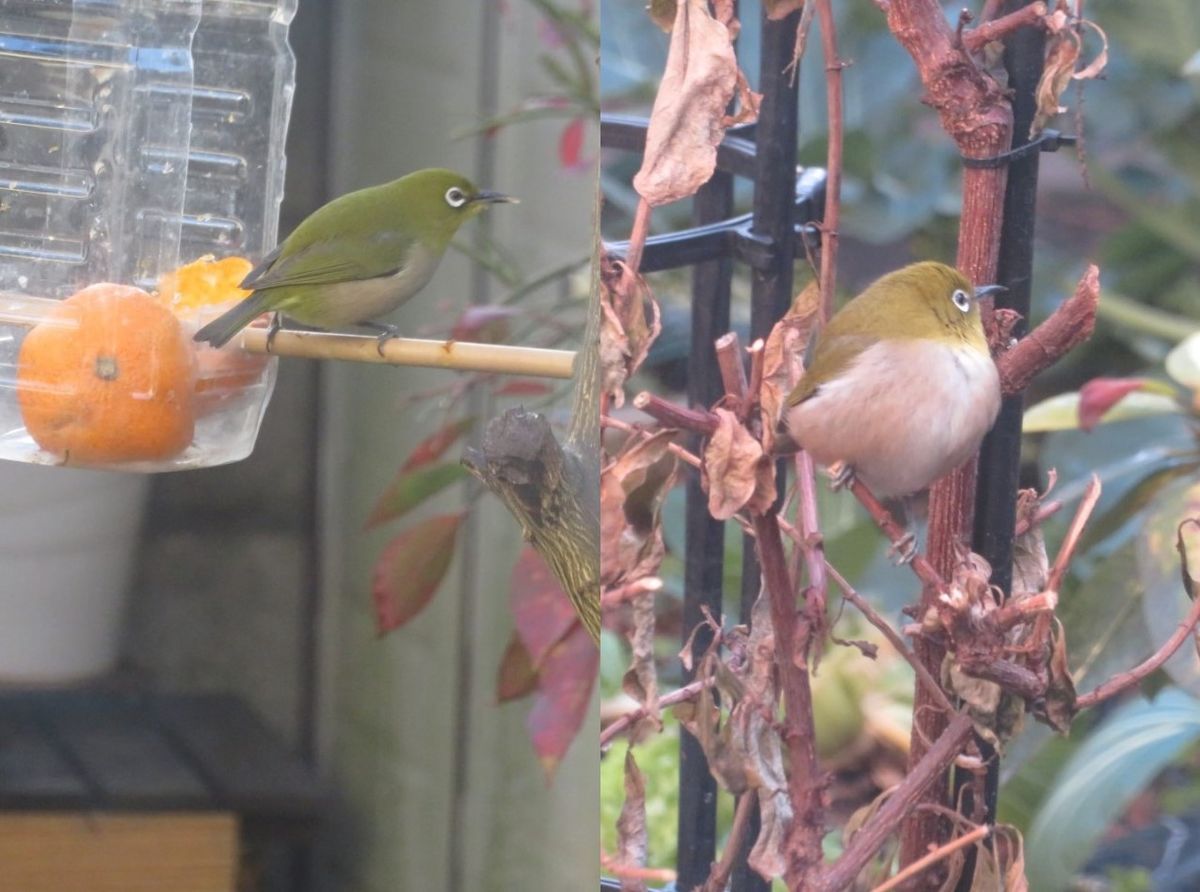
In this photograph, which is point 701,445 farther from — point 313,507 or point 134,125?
point 134,125

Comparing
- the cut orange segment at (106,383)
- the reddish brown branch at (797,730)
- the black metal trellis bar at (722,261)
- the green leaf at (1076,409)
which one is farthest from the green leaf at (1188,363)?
the cut orange segment at (106,383)

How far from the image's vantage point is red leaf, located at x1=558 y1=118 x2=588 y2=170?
66 cm

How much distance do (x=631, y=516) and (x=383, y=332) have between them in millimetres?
208

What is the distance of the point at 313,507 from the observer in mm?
620

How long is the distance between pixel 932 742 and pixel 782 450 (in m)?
0.13

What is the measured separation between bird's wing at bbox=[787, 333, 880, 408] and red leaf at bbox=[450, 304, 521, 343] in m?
0.28

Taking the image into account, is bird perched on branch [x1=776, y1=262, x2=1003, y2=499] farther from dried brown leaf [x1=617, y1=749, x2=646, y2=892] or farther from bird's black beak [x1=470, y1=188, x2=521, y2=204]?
bird's black beak [x1=470, y1=188, x2=521, y2=204]

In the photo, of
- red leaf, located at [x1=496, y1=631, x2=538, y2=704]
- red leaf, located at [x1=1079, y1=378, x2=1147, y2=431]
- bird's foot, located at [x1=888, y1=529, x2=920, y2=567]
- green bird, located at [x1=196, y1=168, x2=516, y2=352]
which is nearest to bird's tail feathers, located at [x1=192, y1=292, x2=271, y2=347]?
green bird, located at [x1=196, y1=168, x2=516, y2=352]

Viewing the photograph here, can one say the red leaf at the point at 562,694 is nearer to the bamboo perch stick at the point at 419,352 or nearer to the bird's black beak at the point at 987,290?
the bamboo perch stick at the point at 419,352

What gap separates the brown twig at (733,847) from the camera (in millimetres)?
486

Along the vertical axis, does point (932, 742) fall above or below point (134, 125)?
below

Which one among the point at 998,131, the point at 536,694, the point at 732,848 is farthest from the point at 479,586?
the point at 998,131

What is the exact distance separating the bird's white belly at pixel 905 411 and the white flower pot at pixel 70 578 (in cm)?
33

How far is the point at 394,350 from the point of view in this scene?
582mm
